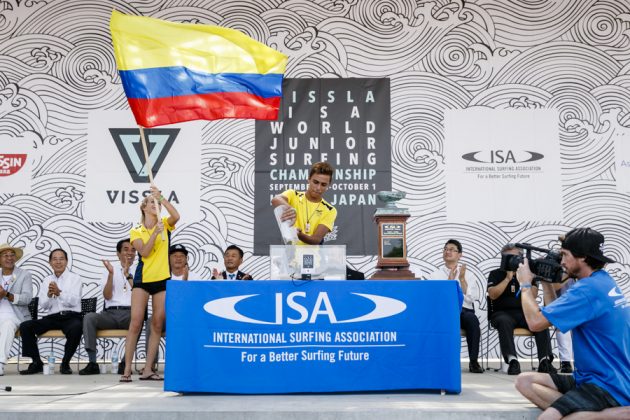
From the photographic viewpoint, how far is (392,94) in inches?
293

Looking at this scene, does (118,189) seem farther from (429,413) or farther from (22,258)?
(429,413)

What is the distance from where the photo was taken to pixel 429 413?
11.3 feet

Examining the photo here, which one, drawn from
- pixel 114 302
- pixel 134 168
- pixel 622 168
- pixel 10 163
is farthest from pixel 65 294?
pixel 622 168

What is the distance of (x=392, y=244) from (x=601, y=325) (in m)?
1.78

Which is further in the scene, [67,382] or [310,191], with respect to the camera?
[67,382]

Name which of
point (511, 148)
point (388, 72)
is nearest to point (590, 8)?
point (511, 148)

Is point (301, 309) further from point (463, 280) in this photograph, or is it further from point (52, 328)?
point (52, 328)

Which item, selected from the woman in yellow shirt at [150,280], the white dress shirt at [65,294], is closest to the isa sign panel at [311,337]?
the woman in yellow shirt at [150,280]

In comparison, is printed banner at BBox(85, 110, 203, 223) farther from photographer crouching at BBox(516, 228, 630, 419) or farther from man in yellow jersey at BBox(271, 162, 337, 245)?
photographer crouching at BBox(516, 228, 630, 419)

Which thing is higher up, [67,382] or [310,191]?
[310,191]

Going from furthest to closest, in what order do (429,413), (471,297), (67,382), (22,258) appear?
1. (22,258)
2. (471,297)
3. (67,382)
4. (429,413)

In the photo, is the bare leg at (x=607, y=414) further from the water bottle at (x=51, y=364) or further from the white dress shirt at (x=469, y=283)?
the water bottle at (x=51, y=364)

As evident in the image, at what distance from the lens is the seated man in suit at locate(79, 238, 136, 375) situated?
623 centimetres

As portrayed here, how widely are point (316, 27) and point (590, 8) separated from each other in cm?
291
